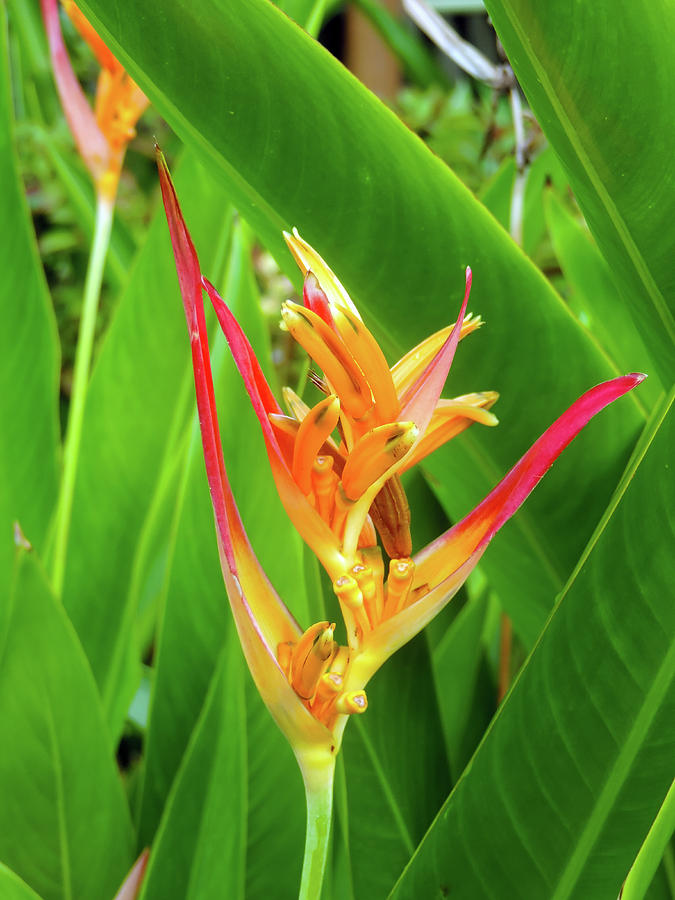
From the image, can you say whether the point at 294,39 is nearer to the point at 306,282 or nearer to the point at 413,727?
the point at 306,282

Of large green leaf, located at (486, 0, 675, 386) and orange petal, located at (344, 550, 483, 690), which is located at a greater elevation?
large green leaf, located at (486, 0, 675, 386)

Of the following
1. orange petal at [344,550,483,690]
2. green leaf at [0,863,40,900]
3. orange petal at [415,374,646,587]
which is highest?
orange petal at [415,374,646,587]

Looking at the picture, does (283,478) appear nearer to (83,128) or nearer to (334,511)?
(334,511)

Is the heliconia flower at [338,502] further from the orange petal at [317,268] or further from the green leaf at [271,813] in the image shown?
the green leaf at [271,813]

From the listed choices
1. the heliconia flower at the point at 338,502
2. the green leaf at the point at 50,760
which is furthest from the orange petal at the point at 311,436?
the green leaf at the point at 50,760

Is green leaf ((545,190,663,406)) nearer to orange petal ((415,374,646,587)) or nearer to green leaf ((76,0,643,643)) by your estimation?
green leaf ((76,0,643,643))

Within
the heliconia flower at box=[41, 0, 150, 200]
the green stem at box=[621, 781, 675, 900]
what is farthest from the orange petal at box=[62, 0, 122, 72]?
the green stem at box=[621, 781, 675, 900]
